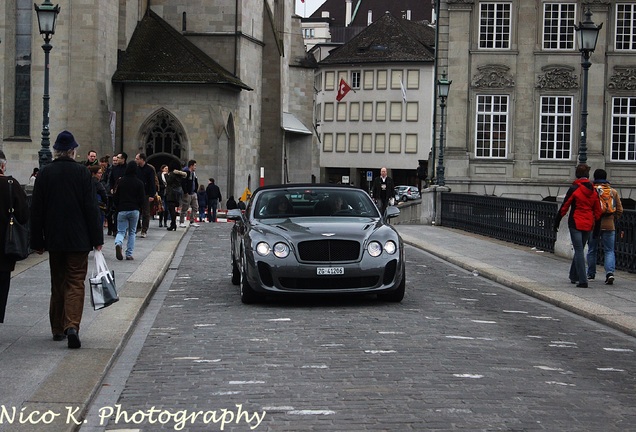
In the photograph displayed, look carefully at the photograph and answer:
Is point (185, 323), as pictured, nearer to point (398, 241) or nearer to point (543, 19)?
point (398, 241)

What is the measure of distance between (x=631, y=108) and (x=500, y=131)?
5701 millimetres

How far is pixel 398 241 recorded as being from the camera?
587 inches

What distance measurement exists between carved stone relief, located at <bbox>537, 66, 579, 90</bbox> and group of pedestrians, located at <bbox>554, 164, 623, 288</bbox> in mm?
32707

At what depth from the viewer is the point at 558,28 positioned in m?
51.5

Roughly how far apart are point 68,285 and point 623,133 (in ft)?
141

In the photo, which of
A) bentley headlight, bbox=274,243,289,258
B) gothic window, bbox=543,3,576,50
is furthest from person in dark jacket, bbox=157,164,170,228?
gothic window, bbox=543,3,576,50

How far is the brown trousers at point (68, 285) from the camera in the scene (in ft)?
35.3

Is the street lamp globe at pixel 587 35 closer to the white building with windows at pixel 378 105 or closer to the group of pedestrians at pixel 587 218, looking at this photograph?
the group of pedestrians at pixel 587 218

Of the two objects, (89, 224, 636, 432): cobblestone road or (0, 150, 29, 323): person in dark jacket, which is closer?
(89, 224, 636, 432): cobblestone road

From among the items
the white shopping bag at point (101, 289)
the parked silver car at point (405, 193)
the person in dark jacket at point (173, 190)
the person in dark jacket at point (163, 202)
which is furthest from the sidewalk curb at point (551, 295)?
the parked silver car at point (405, 193)

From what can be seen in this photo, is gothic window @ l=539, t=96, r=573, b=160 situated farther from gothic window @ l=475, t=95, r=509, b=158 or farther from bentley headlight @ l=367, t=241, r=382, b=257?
bentley headlight @ l=367, t=241, r=382, b=257

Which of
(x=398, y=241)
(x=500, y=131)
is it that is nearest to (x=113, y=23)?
(x=500, y=131)

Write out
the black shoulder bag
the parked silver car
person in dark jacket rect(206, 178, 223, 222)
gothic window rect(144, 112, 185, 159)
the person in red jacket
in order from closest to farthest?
the black shoulder bag < the person in red jacket < person in dark jacket rect(206, 178, 223, 222) < gothic window rect(144, 112, 185, 159) < the parked silver car

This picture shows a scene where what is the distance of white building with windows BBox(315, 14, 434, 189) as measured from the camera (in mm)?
106500
